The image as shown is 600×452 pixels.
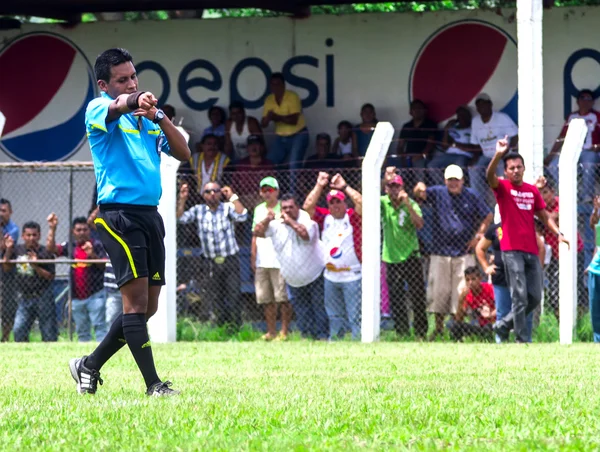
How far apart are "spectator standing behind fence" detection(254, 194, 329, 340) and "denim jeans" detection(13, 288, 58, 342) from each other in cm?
302

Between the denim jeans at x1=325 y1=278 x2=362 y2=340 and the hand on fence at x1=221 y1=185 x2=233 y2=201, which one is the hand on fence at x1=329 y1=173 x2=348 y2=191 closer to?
the denim jeans at x1=325 y1=278 x2=362 y2=340

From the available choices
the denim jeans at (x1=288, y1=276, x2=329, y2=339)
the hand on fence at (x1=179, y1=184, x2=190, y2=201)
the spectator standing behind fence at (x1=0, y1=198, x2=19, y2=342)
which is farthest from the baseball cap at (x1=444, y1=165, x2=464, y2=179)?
the spectator standing behind fence at (x1=0, y1=198, x2=19, y2=342)

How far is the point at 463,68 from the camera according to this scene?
18.1 m

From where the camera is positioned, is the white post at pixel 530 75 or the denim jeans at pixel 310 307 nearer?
the white post at pixel 530 75

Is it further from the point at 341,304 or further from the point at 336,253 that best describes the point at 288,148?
the point at 341,304

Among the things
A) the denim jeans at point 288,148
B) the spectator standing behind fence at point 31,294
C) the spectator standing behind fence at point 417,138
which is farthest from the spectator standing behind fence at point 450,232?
the spectator standing behind fence at point 31,294

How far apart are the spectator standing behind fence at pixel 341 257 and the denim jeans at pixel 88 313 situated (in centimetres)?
301

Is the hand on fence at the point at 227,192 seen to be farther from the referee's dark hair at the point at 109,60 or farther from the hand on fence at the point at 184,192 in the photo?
the referee's dark hair at the point at 109,60

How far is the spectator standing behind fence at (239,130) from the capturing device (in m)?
17.9

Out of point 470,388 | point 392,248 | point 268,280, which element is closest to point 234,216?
point 268,280

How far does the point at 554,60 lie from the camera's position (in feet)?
58.1

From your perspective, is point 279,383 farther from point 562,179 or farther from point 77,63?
point 77,63

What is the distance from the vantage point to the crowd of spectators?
13914mm

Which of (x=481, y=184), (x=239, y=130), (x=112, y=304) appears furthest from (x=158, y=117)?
(x=239, y=130)
